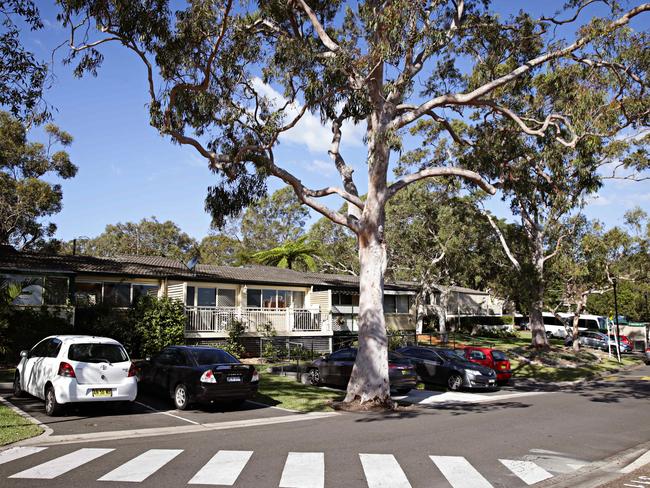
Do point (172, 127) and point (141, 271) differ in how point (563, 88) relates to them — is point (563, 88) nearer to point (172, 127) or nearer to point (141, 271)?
point (172, 127)

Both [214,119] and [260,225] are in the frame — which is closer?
[214,119]

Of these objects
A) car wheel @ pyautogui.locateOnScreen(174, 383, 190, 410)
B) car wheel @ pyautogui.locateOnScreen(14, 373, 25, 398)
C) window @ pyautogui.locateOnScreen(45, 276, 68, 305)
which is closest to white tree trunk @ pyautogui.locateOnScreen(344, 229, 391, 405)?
car wheel @ pyautogui.locateOnScreen(174, 383, 190, 410)

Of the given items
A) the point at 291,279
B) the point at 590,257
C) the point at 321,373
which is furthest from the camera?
the point at 590,257

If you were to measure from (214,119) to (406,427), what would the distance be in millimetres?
10763

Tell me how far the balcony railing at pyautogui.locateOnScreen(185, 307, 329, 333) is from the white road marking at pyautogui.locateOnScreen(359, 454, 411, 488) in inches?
722

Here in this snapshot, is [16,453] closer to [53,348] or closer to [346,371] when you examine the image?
[53,348]

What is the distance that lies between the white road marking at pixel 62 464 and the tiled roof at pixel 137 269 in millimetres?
15956

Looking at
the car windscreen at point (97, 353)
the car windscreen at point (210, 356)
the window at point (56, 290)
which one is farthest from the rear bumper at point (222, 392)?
the window at point (56, 290)

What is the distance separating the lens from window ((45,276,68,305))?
23000mm

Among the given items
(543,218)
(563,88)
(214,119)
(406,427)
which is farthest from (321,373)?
(543,218)

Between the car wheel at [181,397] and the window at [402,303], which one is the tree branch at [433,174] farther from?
the window at [402,303]

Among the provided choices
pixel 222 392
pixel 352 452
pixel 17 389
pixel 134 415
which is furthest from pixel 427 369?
pixel 17 389

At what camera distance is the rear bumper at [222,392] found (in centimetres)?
1290

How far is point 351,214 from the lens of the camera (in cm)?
1672
